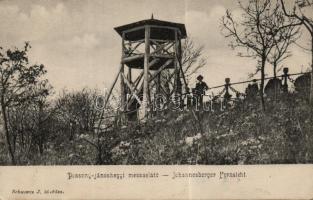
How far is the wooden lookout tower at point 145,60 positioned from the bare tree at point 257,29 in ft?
2.58

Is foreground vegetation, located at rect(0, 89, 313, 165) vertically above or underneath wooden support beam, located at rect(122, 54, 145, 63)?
underneath

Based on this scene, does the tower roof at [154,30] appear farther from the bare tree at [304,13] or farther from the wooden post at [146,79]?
the bare tree at [304,13]

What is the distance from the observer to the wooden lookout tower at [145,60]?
19.7 feet

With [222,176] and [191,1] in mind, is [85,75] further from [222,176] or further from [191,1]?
[222,176]

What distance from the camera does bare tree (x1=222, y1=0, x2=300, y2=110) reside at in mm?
5113

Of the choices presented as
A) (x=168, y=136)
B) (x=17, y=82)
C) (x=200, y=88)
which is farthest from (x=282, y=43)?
(x=17, y=82)

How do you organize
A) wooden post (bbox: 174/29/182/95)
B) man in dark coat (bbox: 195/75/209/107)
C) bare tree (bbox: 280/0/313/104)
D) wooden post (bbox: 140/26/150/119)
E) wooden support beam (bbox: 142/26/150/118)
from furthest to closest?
1. wooden post (bbox: 174/29/182/95)
2. wooden support beam (bbox: 142/26/150/118)
3. wooden post (bbox: 140/26/150/119)
4. man in dark coat (bbox: 195/75/209/107)
5. bare tree (bbox: 280/0/313/104)

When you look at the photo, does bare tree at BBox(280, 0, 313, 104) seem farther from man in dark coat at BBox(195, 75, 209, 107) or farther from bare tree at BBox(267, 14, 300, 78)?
man in dark coat at BBox(195, 75, 209, 107)

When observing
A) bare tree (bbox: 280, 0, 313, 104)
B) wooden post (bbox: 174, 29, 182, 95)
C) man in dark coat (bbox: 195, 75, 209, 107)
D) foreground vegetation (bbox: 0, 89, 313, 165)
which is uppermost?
bare tree (bbox: 280, 0, 313, 104)

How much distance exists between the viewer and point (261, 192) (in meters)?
4.53

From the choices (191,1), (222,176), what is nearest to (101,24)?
(191,1)

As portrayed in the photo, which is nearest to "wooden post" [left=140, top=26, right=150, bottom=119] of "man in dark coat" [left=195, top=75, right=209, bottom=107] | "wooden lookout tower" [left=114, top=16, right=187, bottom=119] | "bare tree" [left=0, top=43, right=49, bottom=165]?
"wooden lookout tower" [left=114, top=16, right=187, bottom=119]

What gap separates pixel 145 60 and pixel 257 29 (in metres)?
1.70

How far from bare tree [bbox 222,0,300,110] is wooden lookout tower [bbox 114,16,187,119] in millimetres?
785
